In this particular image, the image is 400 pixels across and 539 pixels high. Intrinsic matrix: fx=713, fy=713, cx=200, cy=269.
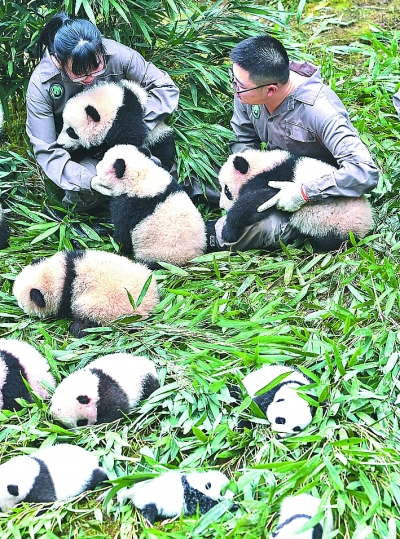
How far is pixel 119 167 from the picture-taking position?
432 cm

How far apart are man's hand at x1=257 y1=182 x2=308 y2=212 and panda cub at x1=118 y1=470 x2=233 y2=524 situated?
1908 millimetres

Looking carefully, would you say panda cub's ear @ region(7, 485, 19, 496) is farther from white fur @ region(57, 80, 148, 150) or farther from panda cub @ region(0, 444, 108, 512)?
white fur @ region(57, 80, 148, 150)

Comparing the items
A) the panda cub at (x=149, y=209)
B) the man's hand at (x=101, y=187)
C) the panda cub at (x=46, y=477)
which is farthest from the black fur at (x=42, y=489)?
the man's hand at (x=101, y=187)

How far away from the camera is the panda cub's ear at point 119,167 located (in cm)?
432

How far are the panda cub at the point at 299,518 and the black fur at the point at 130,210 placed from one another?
7.02 feet

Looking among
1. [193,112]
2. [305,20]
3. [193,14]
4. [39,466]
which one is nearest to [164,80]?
[193,112]

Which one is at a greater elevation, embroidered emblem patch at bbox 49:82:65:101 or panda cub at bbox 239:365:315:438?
embroidered emblem patch at bbox 49:82:65:101

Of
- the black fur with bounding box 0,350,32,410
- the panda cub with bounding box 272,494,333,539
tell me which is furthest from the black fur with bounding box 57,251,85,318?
the panda cub with bounding box 272,494,333,539

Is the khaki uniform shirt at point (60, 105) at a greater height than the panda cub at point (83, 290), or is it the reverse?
the khaki uniform shirt at point (60, 105)

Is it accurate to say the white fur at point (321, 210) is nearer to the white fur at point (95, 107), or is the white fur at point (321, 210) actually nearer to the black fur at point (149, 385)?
the white fur at point (95, 107)

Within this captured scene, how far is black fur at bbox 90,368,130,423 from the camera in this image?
3307 millimetres

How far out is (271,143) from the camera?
15.4ft

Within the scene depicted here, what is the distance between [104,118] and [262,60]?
1.06 metres

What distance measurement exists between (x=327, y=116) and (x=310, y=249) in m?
0.81
